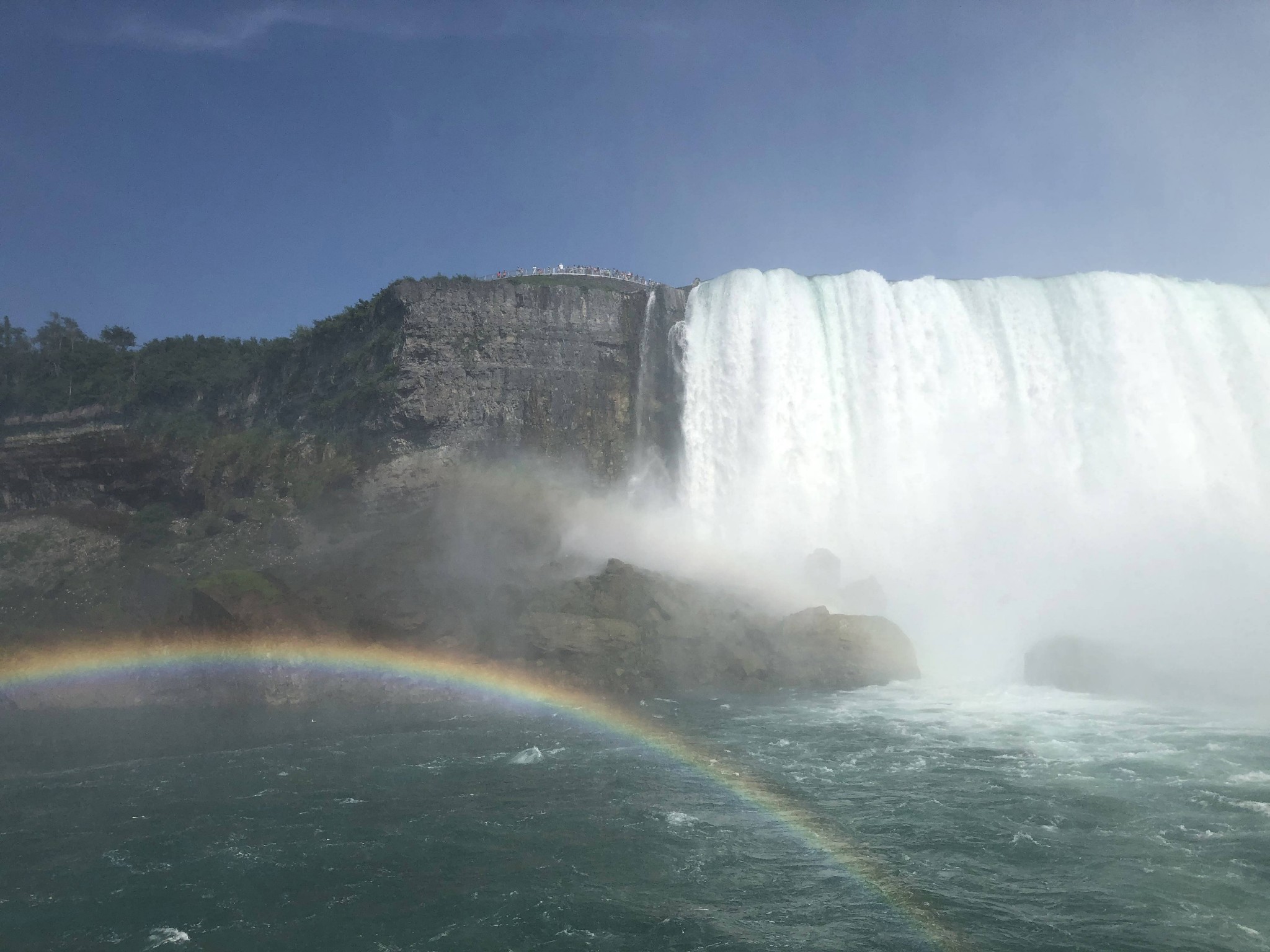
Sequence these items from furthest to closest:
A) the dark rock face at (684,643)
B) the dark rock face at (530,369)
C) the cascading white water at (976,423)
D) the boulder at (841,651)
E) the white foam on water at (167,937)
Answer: the dark rock face at (530,369) → the cascading white water at (976,423) → the boulder at (841,651) → the dark rock face at (684,643) → the white foam on water at (167,937)

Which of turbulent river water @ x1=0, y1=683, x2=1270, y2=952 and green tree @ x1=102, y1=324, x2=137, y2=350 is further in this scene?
green tree @ x1=102, y1=324, x2=137, y2=350

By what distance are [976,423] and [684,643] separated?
1799cm

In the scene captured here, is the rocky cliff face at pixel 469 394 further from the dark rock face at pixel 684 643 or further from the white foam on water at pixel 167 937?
the white foam on water at pixel 167 937

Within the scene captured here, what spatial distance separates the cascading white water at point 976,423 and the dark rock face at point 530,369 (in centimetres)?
299

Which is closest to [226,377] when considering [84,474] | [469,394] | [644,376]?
[84,474]

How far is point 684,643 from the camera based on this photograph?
2597cm

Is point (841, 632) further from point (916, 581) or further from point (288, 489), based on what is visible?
point (288, 489)

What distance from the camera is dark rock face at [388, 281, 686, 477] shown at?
36.8 m

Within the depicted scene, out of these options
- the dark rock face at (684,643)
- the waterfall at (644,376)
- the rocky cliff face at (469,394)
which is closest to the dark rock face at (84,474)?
the rocky cliff face at (469,394)

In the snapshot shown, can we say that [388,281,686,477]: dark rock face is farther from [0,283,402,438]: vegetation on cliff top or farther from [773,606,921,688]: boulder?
[773,606,921,688]: boulder

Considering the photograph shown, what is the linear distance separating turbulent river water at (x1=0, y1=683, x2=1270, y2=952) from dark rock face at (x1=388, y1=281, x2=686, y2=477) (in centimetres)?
1874

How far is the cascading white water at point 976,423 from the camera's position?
108ft

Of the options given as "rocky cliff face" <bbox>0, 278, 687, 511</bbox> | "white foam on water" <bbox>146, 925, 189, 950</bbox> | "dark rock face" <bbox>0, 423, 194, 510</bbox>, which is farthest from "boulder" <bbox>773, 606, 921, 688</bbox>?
"dark rock face" <bbox>0, 423, 194, 510</bbox>

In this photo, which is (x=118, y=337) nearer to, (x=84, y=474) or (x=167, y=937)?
(x=84, y=474)
